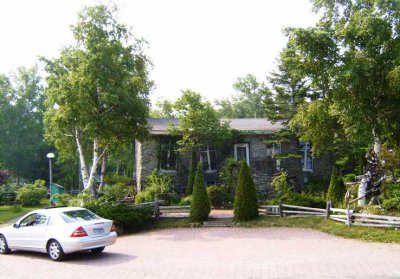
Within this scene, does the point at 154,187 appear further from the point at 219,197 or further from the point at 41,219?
the point at 41,219

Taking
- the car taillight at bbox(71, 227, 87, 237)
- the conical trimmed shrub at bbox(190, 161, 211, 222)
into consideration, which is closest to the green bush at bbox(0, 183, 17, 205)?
the conical trimmed shrub at bbox(190, 161, 211, 222)

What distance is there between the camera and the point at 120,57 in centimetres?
2016

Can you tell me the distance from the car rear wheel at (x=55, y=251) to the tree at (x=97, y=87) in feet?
25.9

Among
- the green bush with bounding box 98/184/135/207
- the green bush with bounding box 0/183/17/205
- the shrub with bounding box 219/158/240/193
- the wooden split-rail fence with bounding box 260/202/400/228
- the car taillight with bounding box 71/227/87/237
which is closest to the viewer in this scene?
the car taillight with bounding box 71/227/87/237

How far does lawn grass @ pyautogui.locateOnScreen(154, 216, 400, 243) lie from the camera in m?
14.1

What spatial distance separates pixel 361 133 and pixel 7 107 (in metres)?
43.1

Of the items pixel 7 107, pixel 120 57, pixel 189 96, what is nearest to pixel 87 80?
pixel 120 57

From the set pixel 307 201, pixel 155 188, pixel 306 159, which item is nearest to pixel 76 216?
pixel 307 201

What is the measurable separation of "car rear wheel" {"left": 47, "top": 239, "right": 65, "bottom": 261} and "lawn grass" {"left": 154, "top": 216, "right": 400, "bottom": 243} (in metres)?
7.61

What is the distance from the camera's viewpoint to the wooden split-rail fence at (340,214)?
48.2 ft

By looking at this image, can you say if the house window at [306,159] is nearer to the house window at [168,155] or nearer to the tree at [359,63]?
the house window at [168,155]

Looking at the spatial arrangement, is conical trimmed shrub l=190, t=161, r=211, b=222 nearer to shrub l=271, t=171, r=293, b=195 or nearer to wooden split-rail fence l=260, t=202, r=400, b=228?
wooden split-rail fence l=260, t=202, r=400, b=228

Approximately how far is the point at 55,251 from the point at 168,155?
1553 centimetres

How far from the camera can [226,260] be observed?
11.3 meters
